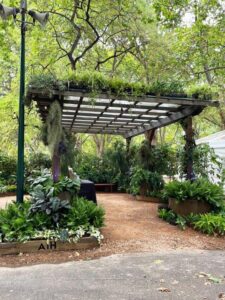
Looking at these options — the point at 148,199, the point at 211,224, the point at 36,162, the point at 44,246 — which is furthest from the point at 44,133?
the point at 36,162

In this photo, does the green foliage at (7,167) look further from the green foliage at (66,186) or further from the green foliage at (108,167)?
the green foliage at (66,186)

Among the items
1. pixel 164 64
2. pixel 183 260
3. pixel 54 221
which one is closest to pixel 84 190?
pixel 54 221

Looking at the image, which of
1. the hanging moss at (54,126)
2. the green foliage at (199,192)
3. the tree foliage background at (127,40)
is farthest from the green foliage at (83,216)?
the tree foliage background at (127,40)

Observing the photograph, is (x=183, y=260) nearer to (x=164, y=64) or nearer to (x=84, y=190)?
(x=84, y=190)

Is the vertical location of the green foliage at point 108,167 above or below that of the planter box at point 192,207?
above

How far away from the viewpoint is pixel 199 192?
597cm

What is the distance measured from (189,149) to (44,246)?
3.99m

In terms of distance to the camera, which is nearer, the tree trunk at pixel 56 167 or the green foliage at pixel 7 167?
the tree trunk at pixel 56 167

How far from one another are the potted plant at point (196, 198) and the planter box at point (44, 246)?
7.48 feet

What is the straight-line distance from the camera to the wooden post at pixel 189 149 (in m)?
6.70

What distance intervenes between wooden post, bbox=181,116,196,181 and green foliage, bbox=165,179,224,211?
1.47 feet

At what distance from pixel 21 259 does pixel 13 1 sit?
6311mm

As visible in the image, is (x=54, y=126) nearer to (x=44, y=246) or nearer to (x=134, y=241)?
(x=44, y=246)

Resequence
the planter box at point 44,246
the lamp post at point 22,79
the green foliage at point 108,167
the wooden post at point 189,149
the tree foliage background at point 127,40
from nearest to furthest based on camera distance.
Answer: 1. the planter box at point 44,246
2. the lamp post at point 22,79
3. the wooden post at point 189,149
4. the tree foliage background at point 127,40
5. the green foliage at point 108,167
